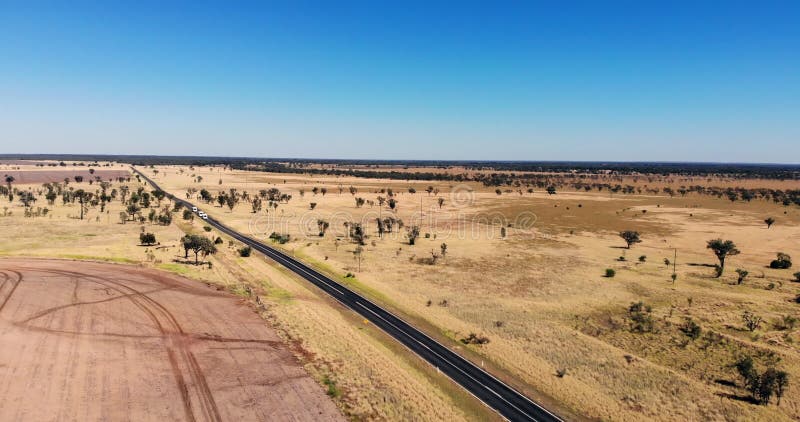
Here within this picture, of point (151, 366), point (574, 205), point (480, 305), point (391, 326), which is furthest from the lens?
point (574, 205)

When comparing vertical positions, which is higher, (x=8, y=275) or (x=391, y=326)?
(x=8, y=275)

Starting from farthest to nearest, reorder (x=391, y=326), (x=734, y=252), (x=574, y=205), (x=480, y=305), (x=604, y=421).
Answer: (x=574, y=205) < (x=734, y=252) < (x=480, y=305) < (x=391, y=326) < (x=604, y=421)

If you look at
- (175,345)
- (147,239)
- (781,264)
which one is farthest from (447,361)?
(781,264)

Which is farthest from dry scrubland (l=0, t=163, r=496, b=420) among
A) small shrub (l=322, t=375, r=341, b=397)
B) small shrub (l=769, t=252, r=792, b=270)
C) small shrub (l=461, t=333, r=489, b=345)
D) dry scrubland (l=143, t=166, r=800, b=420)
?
small shrub (l=769, t=252, r=792, b=270)

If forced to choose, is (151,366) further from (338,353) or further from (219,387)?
(338,353)

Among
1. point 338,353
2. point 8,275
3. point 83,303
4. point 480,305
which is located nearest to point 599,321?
point 480,305

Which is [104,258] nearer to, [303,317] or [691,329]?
[303,317]

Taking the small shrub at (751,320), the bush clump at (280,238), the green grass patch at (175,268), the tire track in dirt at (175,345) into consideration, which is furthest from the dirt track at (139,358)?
the small shrub at (751,320)
